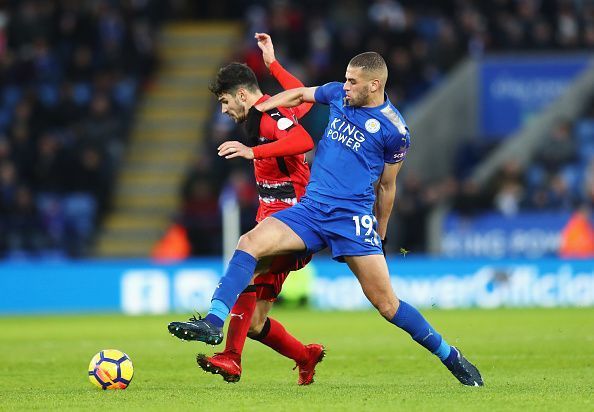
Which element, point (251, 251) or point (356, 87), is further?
point (356, 87)

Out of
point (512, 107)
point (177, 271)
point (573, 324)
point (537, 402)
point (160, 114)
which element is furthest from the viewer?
point (160, 114)

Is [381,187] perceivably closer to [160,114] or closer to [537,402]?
[537,402]

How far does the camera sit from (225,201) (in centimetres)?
2139

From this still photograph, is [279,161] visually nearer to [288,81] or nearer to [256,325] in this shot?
[288,81]

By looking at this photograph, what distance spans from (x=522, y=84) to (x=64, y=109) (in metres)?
8.05

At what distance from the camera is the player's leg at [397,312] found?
29.1 feet

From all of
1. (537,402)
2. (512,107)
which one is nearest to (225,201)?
(512,107)

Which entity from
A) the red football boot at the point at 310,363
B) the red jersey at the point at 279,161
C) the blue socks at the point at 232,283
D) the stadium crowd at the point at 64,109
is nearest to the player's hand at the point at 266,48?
the red jersey at the point at 279,161

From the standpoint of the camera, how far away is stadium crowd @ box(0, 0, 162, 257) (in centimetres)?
2205

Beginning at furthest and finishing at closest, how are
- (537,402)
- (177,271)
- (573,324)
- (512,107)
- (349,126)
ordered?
(512,107), (177,271), (573,324), (349,126), (537,402)

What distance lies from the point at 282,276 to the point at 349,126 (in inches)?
46.8

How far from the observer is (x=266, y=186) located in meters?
9.48

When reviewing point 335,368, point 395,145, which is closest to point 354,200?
point 395,145

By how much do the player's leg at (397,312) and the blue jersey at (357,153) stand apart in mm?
406
